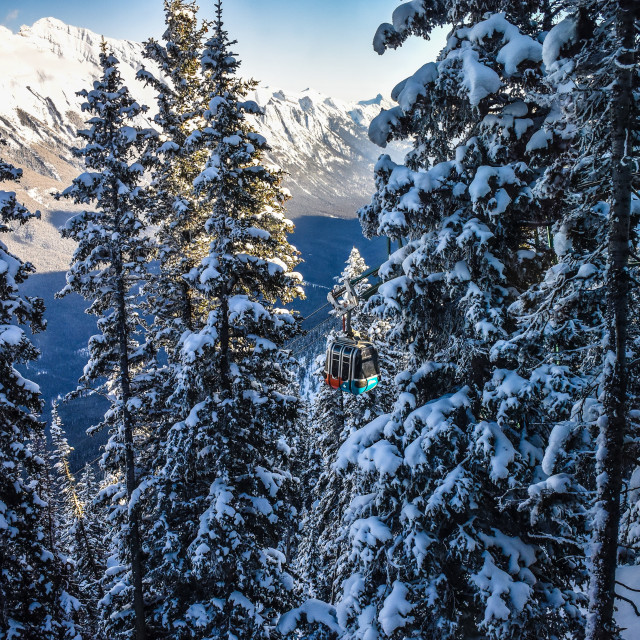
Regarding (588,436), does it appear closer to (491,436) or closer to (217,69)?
(491,436)

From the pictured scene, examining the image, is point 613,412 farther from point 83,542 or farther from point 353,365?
point 83,542

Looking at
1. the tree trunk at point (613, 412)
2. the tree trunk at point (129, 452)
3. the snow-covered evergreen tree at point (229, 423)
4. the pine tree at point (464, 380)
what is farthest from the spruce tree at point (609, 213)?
→ the tree trunk at point (129, 452)

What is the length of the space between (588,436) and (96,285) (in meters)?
14.0

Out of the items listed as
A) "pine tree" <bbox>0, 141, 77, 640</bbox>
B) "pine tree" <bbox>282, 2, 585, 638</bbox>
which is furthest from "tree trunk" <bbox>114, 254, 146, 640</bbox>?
"pine tree" <bbox>282, 2, 585, 638</bbox>

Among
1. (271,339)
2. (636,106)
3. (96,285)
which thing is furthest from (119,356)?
(636,106)

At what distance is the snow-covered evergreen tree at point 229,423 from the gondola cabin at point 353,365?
2021 millimetres

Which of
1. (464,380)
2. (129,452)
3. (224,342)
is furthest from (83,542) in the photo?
(464,380)

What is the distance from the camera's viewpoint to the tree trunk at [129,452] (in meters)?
14.2

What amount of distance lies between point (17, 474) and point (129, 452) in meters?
3.03

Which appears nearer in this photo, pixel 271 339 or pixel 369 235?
pixel 369 235

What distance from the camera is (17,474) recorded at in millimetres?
13109

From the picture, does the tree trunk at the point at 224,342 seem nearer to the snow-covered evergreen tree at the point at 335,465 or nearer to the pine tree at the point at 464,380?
the snow-covered evergreen tree at the point at 335,465

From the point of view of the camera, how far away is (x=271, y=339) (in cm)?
1318

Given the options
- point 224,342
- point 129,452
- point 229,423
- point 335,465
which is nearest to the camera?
point 335,465
